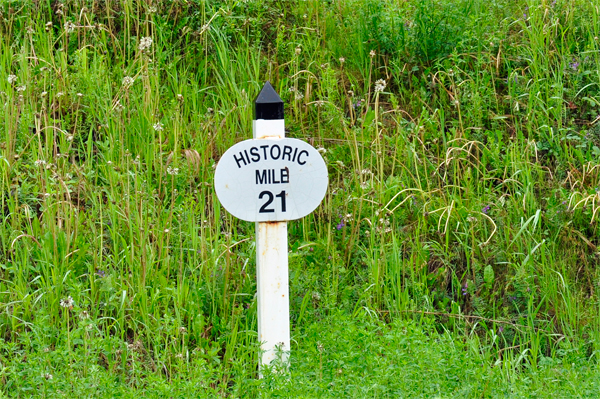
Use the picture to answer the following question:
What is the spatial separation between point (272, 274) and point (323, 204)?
53.9 inches

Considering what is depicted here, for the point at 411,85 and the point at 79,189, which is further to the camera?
the point at 411,85

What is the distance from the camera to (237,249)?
432cm

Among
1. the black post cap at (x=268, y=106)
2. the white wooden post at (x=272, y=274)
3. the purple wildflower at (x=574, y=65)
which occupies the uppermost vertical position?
the purple wildflower at (x=574, y=65)

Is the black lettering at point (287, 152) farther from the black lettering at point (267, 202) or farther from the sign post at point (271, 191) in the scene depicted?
the black lettering at point (267, 202)

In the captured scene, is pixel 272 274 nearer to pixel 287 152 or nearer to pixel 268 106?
pixel 287 152

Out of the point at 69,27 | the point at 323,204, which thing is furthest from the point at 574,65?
the point at 69,27

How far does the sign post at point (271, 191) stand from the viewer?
3188 mm

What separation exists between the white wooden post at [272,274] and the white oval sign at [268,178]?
0.06m

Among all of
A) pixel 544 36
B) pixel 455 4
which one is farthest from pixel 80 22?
pixel 544 36

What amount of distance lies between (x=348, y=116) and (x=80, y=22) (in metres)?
2.34

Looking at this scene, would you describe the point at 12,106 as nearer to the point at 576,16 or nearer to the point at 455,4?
the point at 455,4

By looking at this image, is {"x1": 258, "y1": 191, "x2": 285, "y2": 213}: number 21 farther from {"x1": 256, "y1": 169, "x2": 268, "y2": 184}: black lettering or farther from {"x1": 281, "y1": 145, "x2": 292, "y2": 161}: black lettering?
{"x1": 281, "y1": 145, "x2": 292, "y2": 161}: black lettering

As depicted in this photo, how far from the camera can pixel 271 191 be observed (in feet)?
10.6

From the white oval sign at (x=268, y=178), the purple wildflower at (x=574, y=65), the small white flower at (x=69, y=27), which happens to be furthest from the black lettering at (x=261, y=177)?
the purple wildflower at (x=574, y=65)
